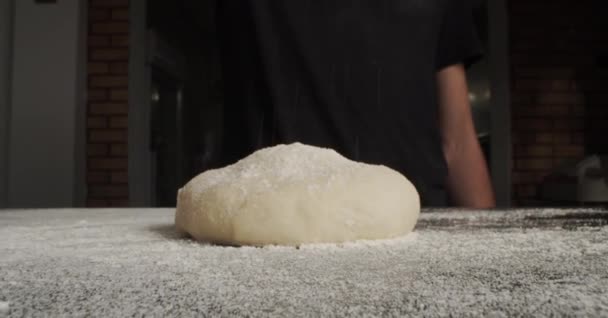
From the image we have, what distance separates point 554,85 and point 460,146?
1.83 meters

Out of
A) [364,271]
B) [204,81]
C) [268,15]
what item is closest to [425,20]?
[268,15]

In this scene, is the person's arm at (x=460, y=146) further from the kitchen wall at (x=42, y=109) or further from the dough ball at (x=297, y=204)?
the kitchen wall at (x=42, y=109)

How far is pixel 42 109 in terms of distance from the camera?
99.6 inches

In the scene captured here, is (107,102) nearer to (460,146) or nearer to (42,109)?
(42,109)

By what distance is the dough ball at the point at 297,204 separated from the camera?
523 mm

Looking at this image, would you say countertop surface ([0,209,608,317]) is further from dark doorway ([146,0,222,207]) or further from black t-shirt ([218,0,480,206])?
dark doorway ([146,0,222,207])

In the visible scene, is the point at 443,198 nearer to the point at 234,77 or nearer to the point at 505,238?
the point at 234,77

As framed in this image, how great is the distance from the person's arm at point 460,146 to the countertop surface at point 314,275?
2.44 ft

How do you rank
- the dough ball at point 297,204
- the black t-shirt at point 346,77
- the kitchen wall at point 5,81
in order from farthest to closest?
the kitchen wall at point 5,81, the black t-shirt at point 346,77, the dough ball at point 297,204

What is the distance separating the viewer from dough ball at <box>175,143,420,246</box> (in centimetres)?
52

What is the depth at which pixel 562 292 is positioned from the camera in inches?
11.9

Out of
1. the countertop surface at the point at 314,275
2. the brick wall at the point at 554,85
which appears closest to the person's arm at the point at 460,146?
the countertop surface at the point at 314,275

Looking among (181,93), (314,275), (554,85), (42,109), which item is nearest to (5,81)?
(42,109)

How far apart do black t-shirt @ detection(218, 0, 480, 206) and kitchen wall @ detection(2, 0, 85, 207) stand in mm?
1567
